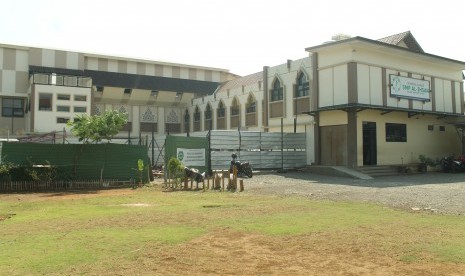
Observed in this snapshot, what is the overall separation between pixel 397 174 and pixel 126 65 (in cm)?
3333

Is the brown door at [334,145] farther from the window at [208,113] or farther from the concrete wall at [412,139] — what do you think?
the window at [208,113]

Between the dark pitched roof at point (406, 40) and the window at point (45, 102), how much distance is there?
100ft

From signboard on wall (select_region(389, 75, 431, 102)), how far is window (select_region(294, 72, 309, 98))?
5.55 metres

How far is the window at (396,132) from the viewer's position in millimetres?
28011

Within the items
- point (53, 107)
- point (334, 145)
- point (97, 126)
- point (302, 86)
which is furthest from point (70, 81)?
point (334, 145)

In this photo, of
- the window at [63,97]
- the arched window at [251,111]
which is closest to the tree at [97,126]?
the arched window at [251,111]

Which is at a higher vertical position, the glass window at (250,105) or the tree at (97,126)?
the glass window at (250,105)

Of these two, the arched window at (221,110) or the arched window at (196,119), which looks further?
the arched window at (196,119)

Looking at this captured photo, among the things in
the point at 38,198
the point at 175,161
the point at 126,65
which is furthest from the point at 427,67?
the point at 126,65

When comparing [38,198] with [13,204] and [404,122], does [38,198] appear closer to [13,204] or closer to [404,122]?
[13,204]

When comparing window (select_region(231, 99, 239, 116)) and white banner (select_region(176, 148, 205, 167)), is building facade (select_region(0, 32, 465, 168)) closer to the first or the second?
window (select_region(231, 99, 239, 116))

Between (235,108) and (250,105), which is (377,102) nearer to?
(250,105)

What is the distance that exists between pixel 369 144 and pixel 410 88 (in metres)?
5.37

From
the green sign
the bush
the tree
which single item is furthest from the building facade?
the tree
